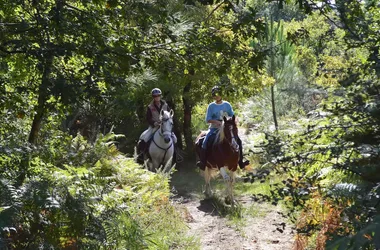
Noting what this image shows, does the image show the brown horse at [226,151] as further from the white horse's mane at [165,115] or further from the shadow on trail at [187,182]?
the shadow on trail at [187,182]

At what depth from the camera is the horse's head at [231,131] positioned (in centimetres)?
1105

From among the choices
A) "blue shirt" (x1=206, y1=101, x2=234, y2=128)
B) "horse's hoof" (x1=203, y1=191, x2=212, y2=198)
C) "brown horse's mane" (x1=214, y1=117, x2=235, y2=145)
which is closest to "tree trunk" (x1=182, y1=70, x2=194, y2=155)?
"horse's hoof" (x1=203, y1=191, x2=212, y2=198)

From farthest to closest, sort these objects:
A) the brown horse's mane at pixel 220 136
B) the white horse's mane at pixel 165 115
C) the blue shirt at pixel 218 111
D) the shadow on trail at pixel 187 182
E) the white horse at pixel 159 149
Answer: the shadow on trail at pixel 187 182 < the white horse at pixel 159 149 < the white horse's mane at pixel 165 115 < the blue shirt at pixel 218 111 < the brown horse's mane at pixel 220 136

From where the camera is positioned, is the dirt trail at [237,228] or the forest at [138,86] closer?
the forest at [138,86]

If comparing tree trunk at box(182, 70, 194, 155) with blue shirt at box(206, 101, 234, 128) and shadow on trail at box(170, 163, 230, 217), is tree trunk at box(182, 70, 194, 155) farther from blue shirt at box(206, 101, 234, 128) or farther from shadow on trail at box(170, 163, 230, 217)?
blue shirt at box(206, 101, 234, 128)

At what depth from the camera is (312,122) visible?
4.46m

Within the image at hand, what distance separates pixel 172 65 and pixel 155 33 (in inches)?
16.7

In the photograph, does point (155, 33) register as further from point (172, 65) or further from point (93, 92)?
point (93, 92)

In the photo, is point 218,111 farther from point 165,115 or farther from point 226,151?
point 165,115

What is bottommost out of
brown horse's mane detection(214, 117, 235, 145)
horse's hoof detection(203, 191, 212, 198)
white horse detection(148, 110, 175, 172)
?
horse's hoof detection(203, 191, 212, 198)

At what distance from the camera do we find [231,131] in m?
11.3

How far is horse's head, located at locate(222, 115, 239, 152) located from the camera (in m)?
11.1

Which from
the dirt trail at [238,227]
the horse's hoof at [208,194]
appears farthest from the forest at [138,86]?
the horse's hoof at [208,194]

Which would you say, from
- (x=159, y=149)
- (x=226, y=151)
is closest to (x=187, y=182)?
(x=159, y=149)
